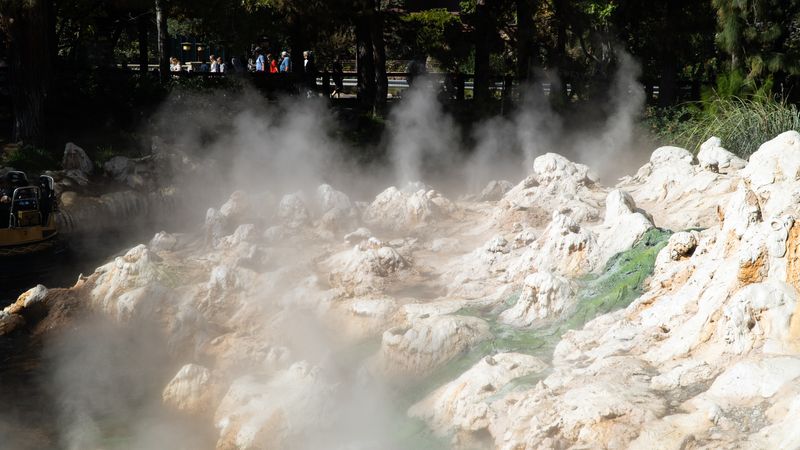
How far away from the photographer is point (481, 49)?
22.6 m

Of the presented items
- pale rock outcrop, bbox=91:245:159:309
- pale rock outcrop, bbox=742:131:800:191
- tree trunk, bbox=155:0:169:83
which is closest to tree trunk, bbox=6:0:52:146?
tree trunk, bbox=155:0:169:83

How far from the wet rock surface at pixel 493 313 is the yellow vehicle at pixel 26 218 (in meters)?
2.27

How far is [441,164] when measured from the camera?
21.6 m

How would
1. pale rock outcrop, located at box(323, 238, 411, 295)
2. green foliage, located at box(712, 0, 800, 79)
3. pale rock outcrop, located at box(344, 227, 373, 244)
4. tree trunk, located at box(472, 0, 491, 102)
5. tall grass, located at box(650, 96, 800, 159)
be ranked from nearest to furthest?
pale rock outcrop, located at box(323, 238, 411, 295)
tall grass, located at box(650, 96, 800, 159)
pale rock outcrop, located at box(344, 227, 373, 244)
green foliage, located at box(712, 0, 800, 79)
tree trunk, located at box(472, 0, 491, 102)

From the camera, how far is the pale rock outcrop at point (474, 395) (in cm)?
845

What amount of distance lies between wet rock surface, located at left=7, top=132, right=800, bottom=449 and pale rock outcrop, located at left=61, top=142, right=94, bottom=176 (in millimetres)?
4263

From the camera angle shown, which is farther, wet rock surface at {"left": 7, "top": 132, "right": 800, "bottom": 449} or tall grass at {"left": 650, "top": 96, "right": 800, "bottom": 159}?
tall grass at {"left": 650, "top": 96, "right": 800, "bottom": 159}

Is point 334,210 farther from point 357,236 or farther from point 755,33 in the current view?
point 755,33

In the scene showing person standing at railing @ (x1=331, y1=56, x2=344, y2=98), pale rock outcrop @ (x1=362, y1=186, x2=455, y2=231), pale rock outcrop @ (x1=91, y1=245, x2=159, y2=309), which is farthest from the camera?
person standing at railing @ (x1=331, y1=56, x2=344, y2=98)

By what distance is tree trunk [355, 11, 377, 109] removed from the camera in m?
22.1

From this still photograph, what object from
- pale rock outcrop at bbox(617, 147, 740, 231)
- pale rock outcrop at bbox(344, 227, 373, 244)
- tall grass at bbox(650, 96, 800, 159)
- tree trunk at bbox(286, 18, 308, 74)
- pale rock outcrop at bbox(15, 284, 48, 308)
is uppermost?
tree trunk at bbox(286, 18, 308, 74)

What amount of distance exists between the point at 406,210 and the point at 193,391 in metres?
6.85

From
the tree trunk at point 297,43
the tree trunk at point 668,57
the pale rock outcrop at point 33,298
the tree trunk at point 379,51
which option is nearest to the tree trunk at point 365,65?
the tree trunk at point 379,51

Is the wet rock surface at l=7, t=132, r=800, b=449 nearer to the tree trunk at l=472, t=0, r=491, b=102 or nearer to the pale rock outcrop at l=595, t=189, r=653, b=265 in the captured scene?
the pale rock outcrop at l=595, t=189, r=653, b=265
